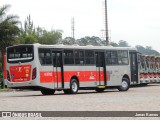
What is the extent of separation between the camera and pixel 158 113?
15320 millimetres

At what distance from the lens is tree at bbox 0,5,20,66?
160 ft

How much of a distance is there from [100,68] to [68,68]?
3221mm

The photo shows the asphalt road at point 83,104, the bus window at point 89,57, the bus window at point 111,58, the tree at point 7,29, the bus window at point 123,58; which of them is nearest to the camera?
the asphalt road at point 83,104

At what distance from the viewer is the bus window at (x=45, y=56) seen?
28.6 meters

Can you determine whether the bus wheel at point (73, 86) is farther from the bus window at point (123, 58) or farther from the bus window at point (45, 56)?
the bus window at point (123, 58)

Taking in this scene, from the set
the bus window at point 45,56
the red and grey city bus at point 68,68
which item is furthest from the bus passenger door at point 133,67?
the bus window at point 45,56

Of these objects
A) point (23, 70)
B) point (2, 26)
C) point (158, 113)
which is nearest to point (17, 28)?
point (2, 26)

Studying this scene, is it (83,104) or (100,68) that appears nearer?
(83,104)

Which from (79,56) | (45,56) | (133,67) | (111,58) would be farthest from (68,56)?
(133,67)

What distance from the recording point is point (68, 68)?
30.3 m

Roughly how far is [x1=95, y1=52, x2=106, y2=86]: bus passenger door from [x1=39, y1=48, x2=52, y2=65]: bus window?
14.6ft

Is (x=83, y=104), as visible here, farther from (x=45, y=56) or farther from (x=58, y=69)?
(x=58, y=69)

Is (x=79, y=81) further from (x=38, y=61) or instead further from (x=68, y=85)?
(x=38, y=61)

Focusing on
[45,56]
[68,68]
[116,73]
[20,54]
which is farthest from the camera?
[116,73]
